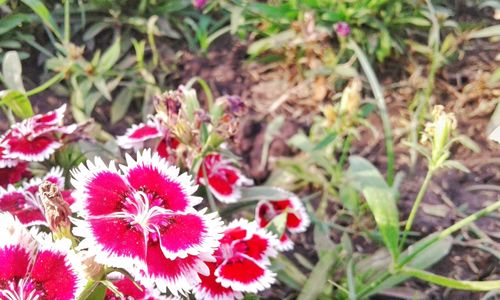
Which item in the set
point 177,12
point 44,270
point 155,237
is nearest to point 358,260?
point 155,237

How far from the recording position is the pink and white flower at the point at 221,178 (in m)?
1.65

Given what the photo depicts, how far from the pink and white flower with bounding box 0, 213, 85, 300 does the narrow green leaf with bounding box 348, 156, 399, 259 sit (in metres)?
0.86

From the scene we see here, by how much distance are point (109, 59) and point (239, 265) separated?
1.38 meters

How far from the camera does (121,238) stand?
1.02 meters

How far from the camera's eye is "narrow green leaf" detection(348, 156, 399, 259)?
5.24 feet

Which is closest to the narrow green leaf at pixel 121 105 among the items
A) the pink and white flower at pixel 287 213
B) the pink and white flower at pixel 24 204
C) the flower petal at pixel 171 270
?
the pink and white flower at pixel 287 213

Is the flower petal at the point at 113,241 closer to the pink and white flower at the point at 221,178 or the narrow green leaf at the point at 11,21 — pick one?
the pink and white flower at the point at 221,178

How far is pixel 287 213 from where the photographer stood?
1.62 m

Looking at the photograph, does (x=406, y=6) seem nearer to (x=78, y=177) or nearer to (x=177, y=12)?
(x=177, y=12)

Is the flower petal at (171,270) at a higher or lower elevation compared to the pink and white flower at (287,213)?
higher

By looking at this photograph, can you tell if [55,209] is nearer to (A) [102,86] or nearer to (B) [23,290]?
(B) [23,290]

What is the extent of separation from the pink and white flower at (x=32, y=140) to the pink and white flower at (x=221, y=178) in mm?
362

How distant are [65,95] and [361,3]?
1.24 meters

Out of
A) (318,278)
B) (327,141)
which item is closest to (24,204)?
(318,278)
